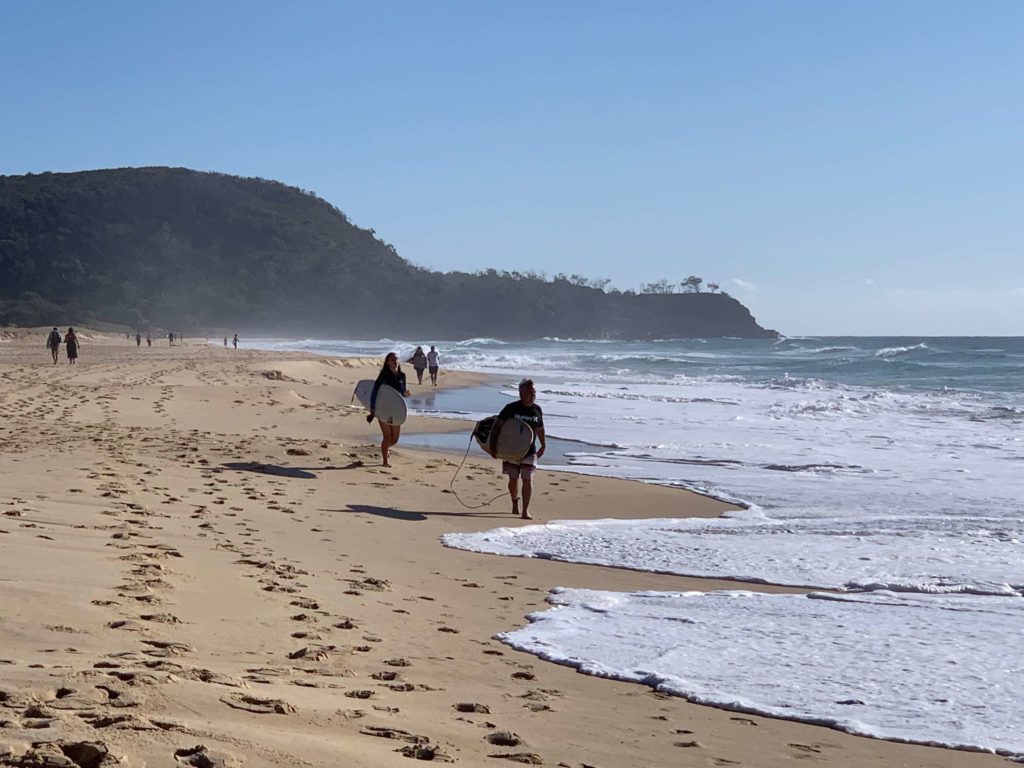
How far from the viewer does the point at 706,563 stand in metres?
7.94

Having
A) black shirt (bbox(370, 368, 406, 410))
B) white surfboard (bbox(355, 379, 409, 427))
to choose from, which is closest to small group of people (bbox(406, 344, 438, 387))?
black shirt (bbox(370, 368, 406, 410))

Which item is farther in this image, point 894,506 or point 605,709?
point 894,506

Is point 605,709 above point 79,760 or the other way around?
the other way around

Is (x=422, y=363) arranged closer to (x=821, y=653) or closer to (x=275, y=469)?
(x=275, y=469)

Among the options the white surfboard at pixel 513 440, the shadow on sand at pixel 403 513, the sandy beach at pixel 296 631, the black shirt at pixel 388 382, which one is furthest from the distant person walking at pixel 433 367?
the shadow on sand at pixel 403 513

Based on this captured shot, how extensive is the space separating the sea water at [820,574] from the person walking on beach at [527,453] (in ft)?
2.02

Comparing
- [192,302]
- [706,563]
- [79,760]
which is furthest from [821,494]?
[192,302]

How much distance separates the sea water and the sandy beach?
33cm

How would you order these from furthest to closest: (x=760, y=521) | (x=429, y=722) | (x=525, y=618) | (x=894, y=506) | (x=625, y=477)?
(x=625, y=477)
(x=894, y=506)
(x=760, y=521)
(x=525, y=618)
(x=429, y=722)

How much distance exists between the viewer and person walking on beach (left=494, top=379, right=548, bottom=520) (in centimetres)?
1007

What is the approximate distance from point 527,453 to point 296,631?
521cm

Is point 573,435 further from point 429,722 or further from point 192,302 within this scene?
point 192,302

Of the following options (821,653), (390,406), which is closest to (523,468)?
(390,406)

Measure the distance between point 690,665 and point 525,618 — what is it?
4.15 ft
